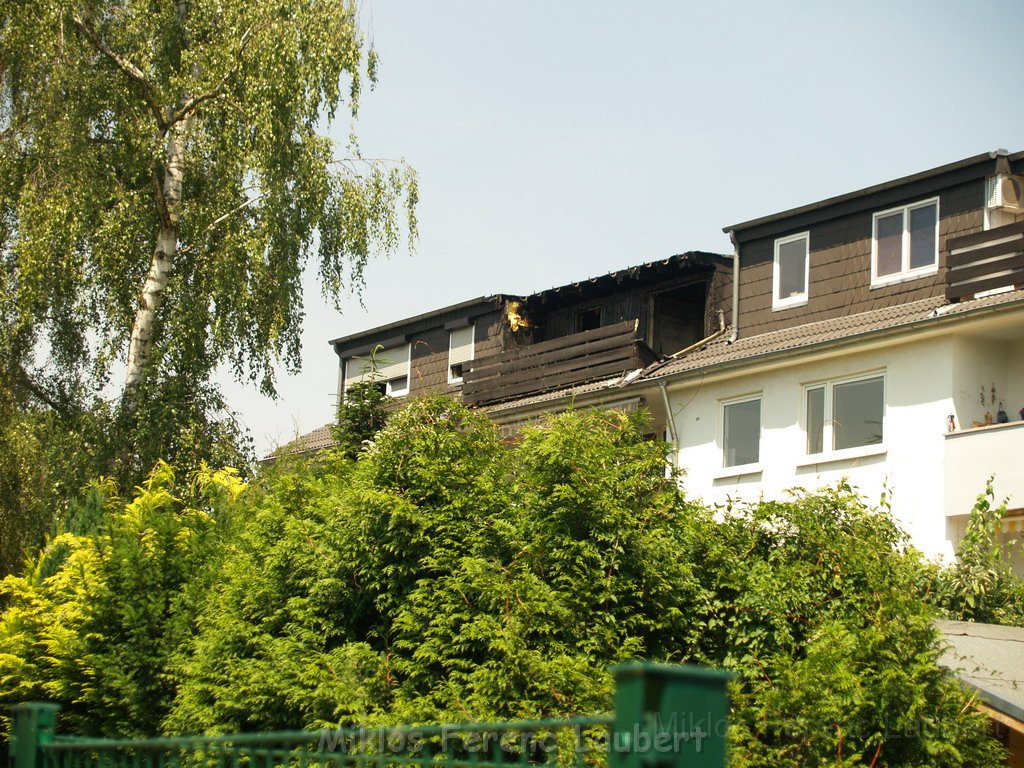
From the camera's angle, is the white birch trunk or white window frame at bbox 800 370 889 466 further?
the white birch trunk

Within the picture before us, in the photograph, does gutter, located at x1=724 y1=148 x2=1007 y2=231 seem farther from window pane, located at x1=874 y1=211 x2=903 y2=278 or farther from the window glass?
the window glass

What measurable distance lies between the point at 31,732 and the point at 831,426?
18.4 meters

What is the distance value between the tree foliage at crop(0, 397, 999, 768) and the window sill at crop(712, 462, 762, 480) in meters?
11.0

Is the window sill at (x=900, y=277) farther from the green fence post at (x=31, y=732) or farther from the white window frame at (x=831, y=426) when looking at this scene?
the green fence post at (x=31, y=732)

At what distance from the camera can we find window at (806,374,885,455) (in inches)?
859

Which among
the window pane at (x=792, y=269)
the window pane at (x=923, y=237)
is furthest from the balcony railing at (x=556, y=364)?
the window pane at (x=923, y=237)

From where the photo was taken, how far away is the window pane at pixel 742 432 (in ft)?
78.9

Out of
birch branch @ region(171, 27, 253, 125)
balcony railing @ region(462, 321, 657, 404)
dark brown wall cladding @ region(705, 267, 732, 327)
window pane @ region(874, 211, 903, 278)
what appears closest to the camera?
birch branch @ region(171, 27, 253, 125)

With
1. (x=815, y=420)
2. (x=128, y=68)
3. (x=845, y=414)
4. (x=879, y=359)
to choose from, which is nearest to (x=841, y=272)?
(x=879, y=359)

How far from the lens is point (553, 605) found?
10523 mm

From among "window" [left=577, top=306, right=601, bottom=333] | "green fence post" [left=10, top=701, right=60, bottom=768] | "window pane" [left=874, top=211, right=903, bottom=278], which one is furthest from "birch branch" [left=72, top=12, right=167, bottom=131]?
"green fence post" [left=10, top=701, right=60, bottom=768]

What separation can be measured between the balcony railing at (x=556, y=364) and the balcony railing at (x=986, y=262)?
25.0 feet

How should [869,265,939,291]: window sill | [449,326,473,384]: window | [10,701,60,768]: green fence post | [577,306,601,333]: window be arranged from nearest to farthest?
[10,701,60,768]: green fence post
[869,265,939,291]: window sill
[577,306,601,333]: window
[449,326,473,384]: window

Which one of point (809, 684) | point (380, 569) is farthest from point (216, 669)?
point (809, 684)
